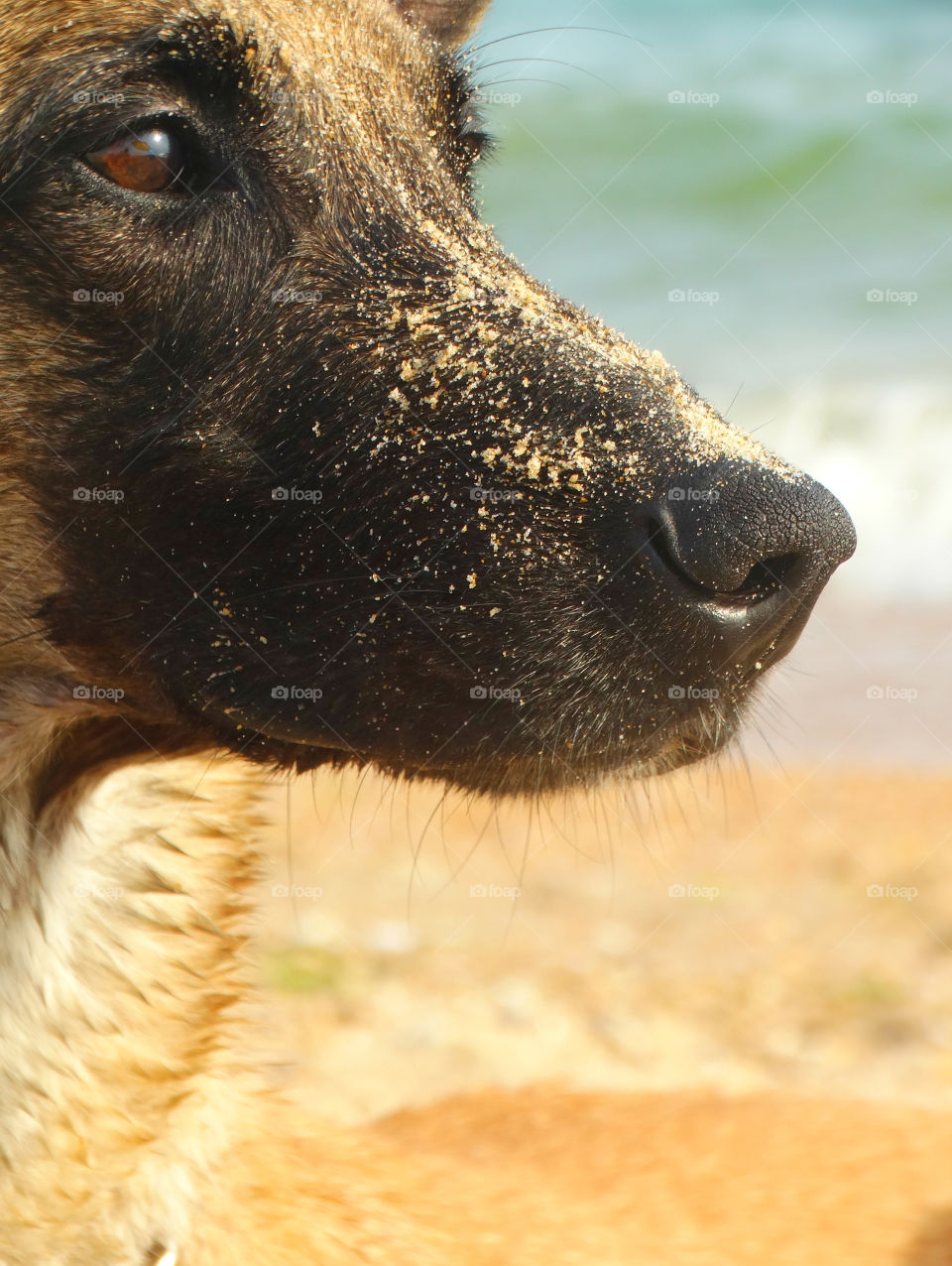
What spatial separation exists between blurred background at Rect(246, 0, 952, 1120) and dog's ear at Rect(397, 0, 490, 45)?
226 mm

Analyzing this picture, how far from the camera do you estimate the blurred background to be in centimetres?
482

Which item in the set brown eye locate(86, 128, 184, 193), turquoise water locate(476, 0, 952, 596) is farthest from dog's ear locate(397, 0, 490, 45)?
turquoise water locate(476, 0, 952, 596)

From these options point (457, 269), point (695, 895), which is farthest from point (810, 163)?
point (457, 269)

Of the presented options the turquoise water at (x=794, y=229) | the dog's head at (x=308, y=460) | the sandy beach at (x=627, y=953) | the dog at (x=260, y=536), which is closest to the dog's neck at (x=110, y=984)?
the dog at (x=260, y=536)

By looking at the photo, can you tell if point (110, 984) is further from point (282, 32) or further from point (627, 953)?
point (627, 953)

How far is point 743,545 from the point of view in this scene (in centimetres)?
216

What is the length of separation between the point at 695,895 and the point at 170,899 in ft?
12.0

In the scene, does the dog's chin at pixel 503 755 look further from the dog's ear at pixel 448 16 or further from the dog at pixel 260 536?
the dog's ear at pixel 448 16


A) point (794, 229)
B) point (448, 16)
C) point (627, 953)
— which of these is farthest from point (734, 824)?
point (794, 229)

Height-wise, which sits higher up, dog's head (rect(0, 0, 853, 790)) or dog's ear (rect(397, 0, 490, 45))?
dog's ear (rect(397, 0, 490, 45))

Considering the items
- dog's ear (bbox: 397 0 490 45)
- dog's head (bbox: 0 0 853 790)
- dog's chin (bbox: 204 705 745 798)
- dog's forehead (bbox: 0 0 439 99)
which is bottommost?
dog's chin (bbox: 204 705 745 798)

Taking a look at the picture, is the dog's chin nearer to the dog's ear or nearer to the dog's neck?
the dog's neck

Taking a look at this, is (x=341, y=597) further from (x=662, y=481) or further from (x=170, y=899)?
(x=170, y=899)

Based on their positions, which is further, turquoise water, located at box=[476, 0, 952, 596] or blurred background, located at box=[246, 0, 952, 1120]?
turquoise water, located at box=[476, 0, 952, 596]
